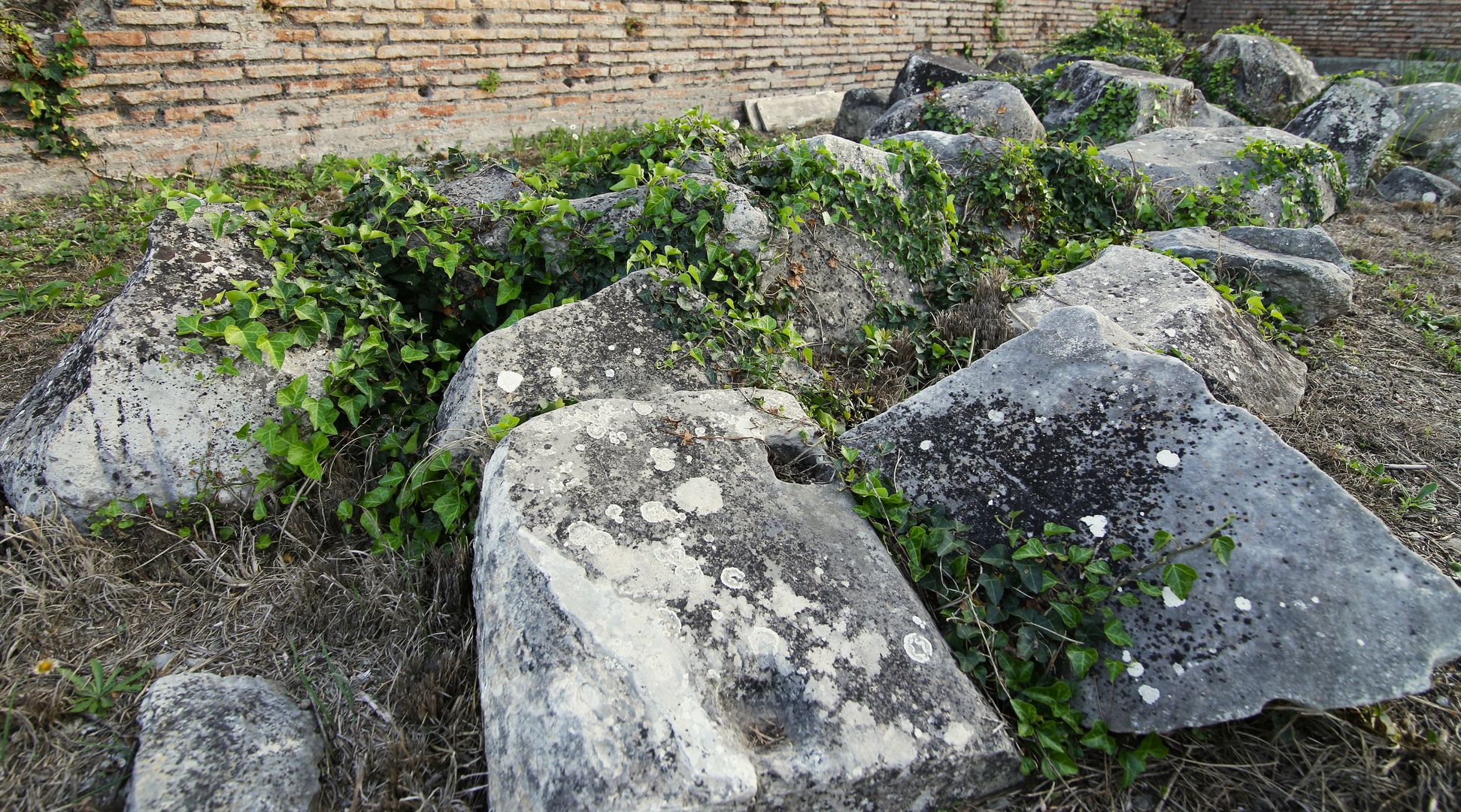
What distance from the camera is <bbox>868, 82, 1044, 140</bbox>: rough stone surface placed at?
5.21 m

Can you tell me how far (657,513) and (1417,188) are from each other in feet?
21.2

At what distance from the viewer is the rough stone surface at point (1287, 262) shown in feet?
11.1

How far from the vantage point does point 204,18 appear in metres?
4.39

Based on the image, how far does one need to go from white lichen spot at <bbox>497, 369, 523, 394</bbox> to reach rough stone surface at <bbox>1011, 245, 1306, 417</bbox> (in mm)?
1929

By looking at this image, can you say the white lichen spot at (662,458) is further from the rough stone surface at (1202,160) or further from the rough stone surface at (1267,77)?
the rough stone surface at (1267,77)

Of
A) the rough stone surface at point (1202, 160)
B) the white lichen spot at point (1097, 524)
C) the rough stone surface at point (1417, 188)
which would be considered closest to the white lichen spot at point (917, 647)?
the white lichen spot at point (1097, 524)

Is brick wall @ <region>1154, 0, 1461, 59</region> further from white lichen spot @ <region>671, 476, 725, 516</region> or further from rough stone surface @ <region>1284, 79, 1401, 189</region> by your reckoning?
white lichen spot @ <region>671, 476, 725, 516</region>

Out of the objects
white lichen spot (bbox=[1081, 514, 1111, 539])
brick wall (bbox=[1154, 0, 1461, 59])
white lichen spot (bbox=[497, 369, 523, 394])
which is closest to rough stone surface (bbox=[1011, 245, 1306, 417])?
white lichen spot (bbox=[1081, 514, 1111, 539])

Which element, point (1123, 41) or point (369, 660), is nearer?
point (369, 660)

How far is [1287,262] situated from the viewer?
134 inches

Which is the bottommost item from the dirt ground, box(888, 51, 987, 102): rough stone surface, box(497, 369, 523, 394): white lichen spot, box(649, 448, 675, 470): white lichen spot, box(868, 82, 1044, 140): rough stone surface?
the dirt ground

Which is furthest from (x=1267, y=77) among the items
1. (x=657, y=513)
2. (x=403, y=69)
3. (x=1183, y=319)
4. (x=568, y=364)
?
(x=657, y=513)

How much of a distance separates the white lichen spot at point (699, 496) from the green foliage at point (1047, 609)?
A: 504mm

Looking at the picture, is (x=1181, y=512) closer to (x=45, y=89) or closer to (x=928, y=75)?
(x=45, y=89)
